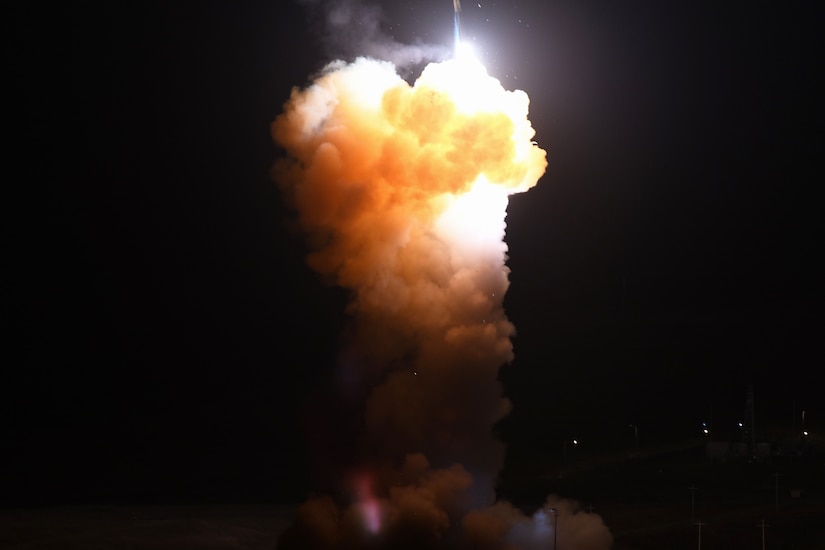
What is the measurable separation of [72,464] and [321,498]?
3845 centimetres

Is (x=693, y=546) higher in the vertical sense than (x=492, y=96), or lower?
lower

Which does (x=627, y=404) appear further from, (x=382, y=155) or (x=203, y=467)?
(x=382, y=155)

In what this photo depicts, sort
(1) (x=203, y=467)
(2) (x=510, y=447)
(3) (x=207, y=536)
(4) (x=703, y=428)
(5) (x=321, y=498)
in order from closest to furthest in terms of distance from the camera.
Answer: (5) (x=321, y=498), (3) (x=207, y=536), (1) (x=203, y=467), (2) (x=510, y=447), (4) (x=703, y=428)

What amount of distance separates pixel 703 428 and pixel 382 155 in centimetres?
5816

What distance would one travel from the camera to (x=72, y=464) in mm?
66562

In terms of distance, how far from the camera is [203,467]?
66.5 m

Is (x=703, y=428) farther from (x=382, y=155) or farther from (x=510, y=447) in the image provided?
(x=382, y=155)

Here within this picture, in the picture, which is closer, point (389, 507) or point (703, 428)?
point (389, 507)

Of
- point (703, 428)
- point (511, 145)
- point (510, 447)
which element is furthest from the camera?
point (703, 428)

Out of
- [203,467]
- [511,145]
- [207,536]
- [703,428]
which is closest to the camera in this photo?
[511,145]

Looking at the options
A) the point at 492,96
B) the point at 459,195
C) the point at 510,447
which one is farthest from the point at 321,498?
the point at 510,447

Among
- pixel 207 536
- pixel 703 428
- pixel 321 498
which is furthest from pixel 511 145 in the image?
pixel 703 428

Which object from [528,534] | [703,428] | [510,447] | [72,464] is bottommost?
[528,534]

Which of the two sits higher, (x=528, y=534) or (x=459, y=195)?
(x=459, y=195)
